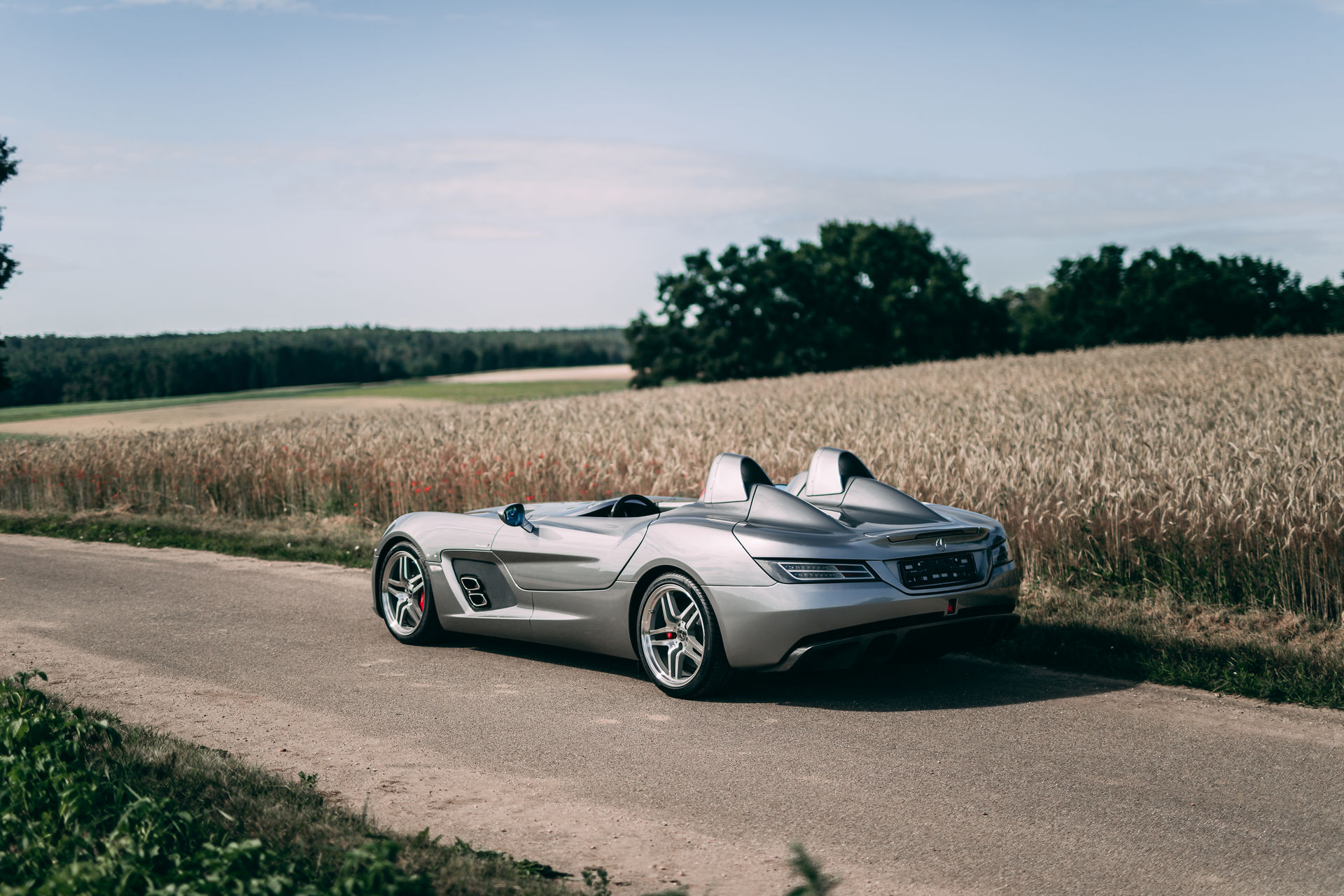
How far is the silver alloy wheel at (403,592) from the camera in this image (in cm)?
789

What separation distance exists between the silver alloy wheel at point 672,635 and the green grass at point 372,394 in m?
39.2

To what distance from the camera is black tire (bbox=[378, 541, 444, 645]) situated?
777 centimetres

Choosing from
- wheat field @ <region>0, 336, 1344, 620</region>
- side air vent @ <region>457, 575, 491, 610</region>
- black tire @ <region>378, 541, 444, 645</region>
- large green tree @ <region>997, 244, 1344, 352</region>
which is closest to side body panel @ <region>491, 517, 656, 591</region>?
side air vent @ <region>457, 575, 491, 610</region>

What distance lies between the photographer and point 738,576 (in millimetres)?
6023

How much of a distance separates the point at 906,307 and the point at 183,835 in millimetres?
68397

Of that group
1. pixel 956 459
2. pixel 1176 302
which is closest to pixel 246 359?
pixel 1176 302

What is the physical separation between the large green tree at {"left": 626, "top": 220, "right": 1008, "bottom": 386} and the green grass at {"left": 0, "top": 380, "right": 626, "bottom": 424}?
530 cm

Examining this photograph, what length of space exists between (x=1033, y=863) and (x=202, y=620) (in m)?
6.96

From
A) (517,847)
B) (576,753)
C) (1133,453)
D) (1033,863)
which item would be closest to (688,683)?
(576,753)

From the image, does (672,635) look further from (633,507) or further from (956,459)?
(956,459)

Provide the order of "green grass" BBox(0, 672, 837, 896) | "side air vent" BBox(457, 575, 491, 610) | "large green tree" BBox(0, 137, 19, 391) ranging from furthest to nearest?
"large green tree" BBox(0, 137, 19, 391) → "side air vent" BBox(457, 575, 491, 610) → "green grass" BBox(0, 672, 837, 896)

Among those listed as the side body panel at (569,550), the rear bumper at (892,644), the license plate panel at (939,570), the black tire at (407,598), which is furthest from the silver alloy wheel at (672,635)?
the black tire at (407,598)

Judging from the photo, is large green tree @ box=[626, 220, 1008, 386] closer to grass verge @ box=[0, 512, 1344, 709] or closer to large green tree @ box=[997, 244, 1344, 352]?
large green tree @ box=[997, 244, 1344, 352]

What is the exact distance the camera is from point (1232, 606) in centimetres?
832
